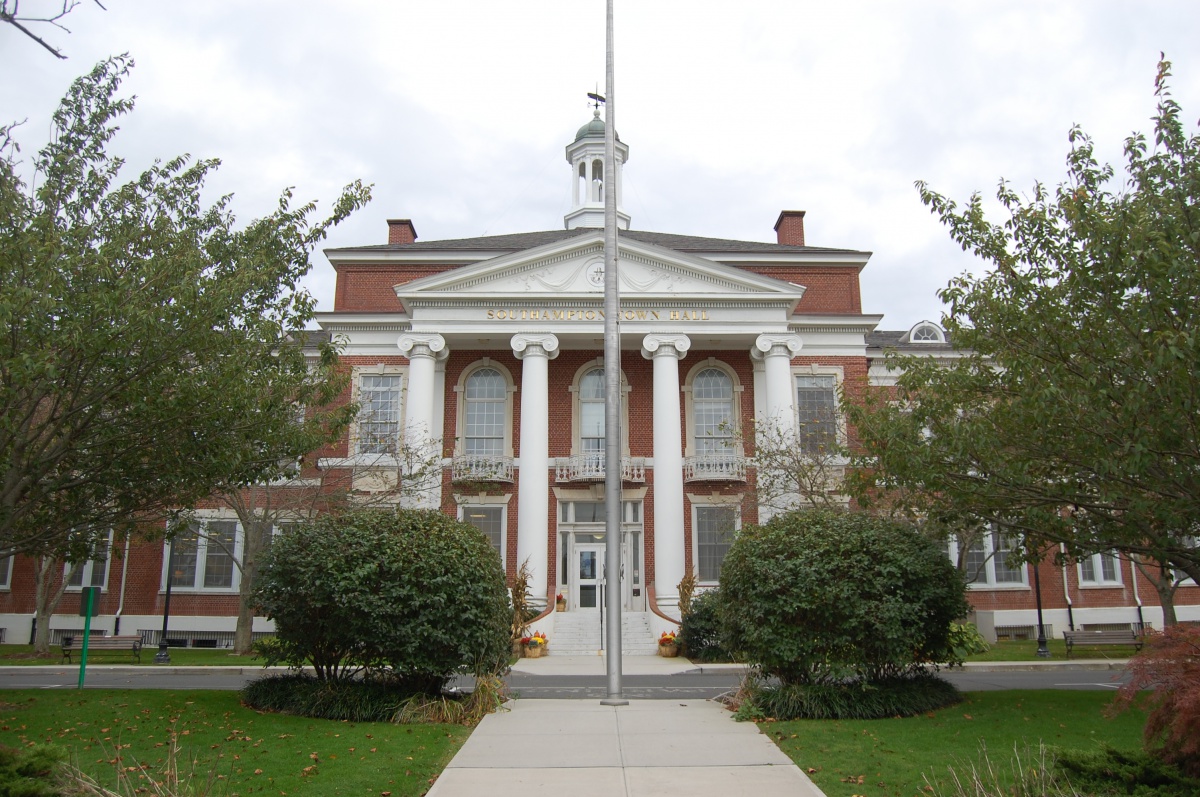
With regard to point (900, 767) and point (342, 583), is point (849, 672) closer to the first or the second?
point (900, 767)

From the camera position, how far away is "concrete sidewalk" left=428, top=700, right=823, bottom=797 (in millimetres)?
8547

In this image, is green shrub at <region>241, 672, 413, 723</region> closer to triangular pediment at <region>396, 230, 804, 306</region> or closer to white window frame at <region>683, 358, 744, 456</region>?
triangular pediment at <region>396, 230, 804, 306</region>

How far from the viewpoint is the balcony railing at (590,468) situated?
103 ft

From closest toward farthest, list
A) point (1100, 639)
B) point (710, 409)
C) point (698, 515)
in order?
1. point (1100, 639)
2. point (698, 515)
3. point (710, 409)

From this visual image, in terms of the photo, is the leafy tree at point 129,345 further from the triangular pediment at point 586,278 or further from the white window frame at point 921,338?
the white window frame at point 921,338

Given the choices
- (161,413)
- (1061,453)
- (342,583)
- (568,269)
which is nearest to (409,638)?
(342,583)

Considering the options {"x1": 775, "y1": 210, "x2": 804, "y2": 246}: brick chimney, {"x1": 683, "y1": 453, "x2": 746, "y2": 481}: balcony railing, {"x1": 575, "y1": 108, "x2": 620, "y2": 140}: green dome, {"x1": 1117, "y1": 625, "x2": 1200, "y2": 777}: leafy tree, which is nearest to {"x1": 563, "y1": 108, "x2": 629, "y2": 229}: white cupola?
{"x1": 575, "y1": 108, "x2": 620, "y2": 140}: green dome

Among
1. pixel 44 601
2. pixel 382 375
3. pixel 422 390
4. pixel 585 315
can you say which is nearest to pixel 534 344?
pixel 585 315

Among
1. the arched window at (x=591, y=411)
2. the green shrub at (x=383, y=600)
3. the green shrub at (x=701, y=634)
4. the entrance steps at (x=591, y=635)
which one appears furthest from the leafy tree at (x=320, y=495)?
the green shrub at (x=383, y=600)

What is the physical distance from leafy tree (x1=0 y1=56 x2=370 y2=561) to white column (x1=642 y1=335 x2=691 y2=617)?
16.0 metres

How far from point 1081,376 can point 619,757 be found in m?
6.79

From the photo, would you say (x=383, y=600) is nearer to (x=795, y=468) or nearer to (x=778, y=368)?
(x=795, y=468)

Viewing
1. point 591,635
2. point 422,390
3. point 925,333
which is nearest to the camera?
point 591,635

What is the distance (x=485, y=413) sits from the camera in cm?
3331
